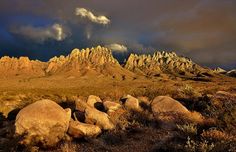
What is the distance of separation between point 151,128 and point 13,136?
5.95 m

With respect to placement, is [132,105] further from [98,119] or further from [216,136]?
[216,136]

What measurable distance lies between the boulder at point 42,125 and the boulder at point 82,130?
0.30 m

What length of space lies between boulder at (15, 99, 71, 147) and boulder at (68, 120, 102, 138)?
0.30m

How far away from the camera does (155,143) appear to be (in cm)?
1383

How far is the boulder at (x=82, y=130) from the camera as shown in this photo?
51.0 feet

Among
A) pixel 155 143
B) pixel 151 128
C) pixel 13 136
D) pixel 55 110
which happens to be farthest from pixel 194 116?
pixel 13 136

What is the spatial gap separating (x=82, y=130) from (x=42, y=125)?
1.71 metres

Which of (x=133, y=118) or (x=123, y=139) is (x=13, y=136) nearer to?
(x=123, y=139)

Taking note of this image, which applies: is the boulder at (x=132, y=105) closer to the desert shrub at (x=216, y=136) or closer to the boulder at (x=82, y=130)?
the boulder at (x=82, y=130)

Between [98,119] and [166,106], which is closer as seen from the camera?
[98,119]

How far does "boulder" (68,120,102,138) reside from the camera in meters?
15.6

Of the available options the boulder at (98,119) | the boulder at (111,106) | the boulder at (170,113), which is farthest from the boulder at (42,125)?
the boulder at (170,113)

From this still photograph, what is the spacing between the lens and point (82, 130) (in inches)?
615

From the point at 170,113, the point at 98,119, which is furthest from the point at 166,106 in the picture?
the point at 98,119
